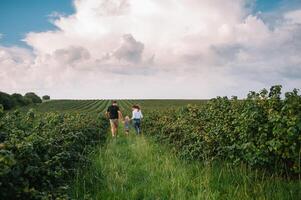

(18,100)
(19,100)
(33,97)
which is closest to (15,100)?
(18,100)

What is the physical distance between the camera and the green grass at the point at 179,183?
23.6ft

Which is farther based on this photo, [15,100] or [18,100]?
[18,100]

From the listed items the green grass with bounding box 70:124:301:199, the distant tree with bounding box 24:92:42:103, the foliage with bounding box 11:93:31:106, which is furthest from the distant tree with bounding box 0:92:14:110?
the green grass with bounding box 70:124:301:199

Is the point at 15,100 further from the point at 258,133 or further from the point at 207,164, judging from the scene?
the point at 258,133

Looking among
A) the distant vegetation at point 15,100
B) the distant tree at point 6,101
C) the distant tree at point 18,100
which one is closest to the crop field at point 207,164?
the distant vegetation at point 15,100

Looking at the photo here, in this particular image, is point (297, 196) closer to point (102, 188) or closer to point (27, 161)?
point (102, 188)

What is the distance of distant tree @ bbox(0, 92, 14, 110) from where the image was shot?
67887mm

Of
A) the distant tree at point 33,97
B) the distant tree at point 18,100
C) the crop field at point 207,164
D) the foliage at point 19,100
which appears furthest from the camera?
the distant tree at point 33,97

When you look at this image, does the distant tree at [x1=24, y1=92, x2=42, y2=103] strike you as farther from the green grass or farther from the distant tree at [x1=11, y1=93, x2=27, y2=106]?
the green grass

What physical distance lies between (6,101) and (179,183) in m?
67.1

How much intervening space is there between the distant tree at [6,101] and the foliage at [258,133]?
6267 cm

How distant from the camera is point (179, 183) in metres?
7.91

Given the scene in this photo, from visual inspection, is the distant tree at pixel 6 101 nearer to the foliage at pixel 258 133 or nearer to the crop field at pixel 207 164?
the crop field at pixel 207 164

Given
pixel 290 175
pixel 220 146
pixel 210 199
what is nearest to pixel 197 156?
pixel 220 146
